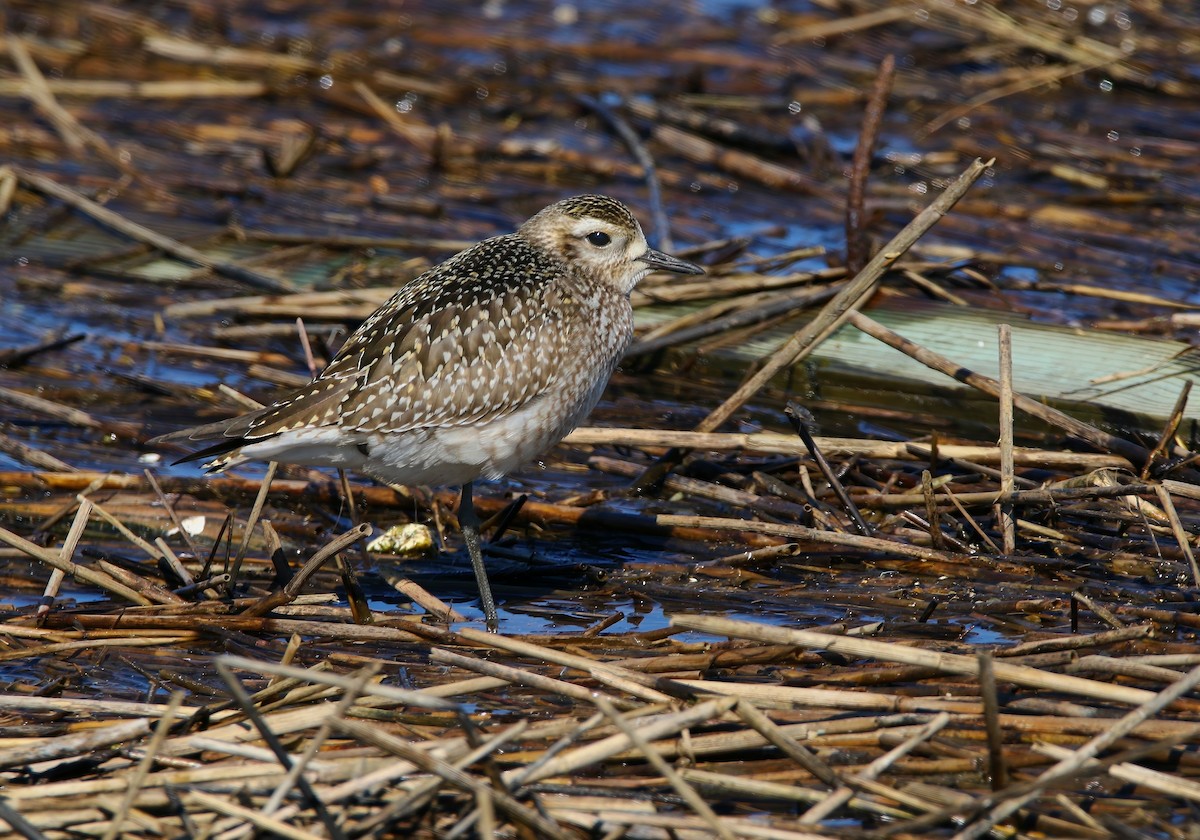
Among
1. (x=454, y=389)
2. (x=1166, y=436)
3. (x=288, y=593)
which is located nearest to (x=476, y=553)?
(x=454, y=389)

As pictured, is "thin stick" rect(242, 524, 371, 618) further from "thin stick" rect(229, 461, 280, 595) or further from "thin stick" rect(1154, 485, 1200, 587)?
"thin stick" rect(1154, 485, 1200, 587)

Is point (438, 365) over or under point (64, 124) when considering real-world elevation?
under

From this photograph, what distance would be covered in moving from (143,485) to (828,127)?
6.67 m

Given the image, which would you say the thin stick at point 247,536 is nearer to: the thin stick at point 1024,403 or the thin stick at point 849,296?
the thin stick at point 849,296

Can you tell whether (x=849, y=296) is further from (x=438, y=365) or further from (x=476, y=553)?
(x=476, y=553)

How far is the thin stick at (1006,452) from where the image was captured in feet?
20.0

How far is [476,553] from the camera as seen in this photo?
20.3ft

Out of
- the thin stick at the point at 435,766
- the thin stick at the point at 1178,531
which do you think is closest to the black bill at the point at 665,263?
the thin stick at the point at 1178,531

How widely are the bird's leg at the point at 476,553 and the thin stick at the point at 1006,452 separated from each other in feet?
6.98

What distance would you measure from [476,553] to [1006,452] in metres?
2.24

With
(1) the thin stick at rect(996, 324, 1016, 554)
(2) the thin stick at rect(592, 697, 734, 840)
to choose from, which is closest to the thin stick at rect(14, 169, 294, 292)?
(1) the thin stick at rect(996, 324, 1016, 554)

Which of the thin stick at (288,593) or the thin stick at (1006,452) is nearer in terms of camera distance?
the thin stick at (288,593)

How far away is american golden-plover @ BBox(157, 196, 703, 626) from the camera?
19.2ft

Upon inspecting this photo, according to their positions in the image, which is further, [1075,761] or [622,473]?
[622,473]
